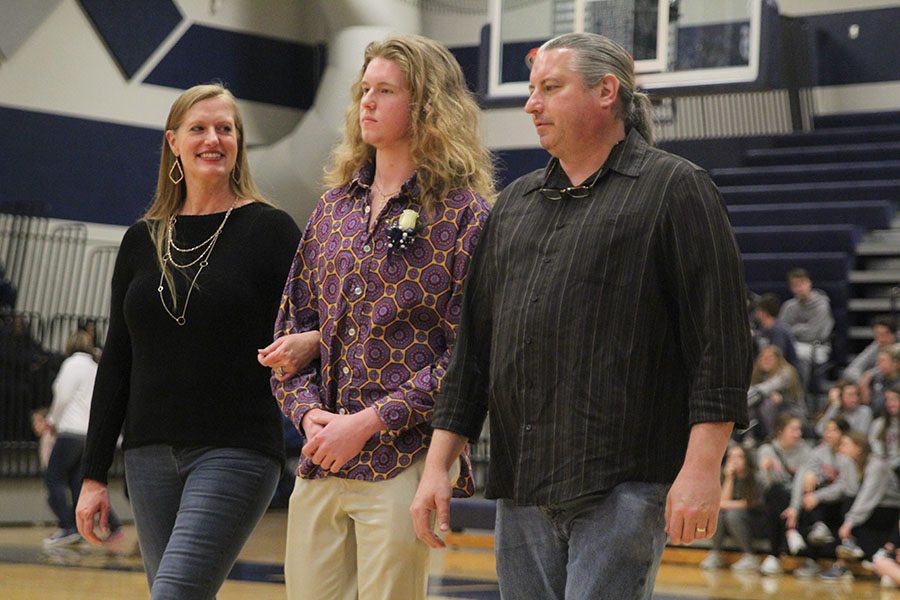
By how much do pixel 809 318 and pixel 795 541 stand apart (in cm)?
374

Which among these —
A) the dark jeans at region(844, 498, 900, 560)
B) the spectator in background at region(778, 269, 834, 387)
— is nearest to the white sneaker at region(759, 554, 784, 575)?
the dark jeans at region(844, 498, 900, 560)

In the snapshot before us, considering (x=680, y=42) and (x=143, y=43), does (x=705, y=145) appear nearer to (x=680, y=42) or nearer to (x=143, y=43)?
(x=680, y=42)

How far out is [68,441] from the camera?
1067 cm

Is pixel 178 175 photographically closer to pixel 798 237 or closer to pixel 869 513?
pixel 869 513

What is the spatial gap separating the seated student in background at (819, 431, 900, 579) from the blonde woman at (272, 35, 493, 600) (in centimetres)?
679

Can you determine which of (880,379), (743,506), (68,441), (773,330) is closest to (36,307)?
(68,441)

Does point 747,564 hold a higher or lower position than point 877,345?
lower

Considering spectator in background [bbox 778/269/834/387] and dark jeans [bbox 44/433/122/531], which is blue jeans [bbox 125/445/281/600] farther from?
spectator in background [bbox 778/269/834/387]

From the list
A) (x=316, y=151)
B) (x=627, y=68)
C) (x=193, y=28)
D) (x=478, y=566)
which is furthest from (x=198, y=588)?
(x=193, y=28)

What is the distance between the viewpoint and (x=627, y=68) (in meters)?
2.71

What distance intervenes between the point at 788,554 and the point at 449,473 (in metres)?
7.48

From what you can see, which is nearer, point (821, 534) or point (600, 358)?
point (600, 358)

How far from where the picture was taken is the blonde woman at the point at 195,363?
3174 mm

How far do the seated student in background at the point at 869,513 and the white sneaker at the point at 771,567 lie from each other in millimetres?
317
